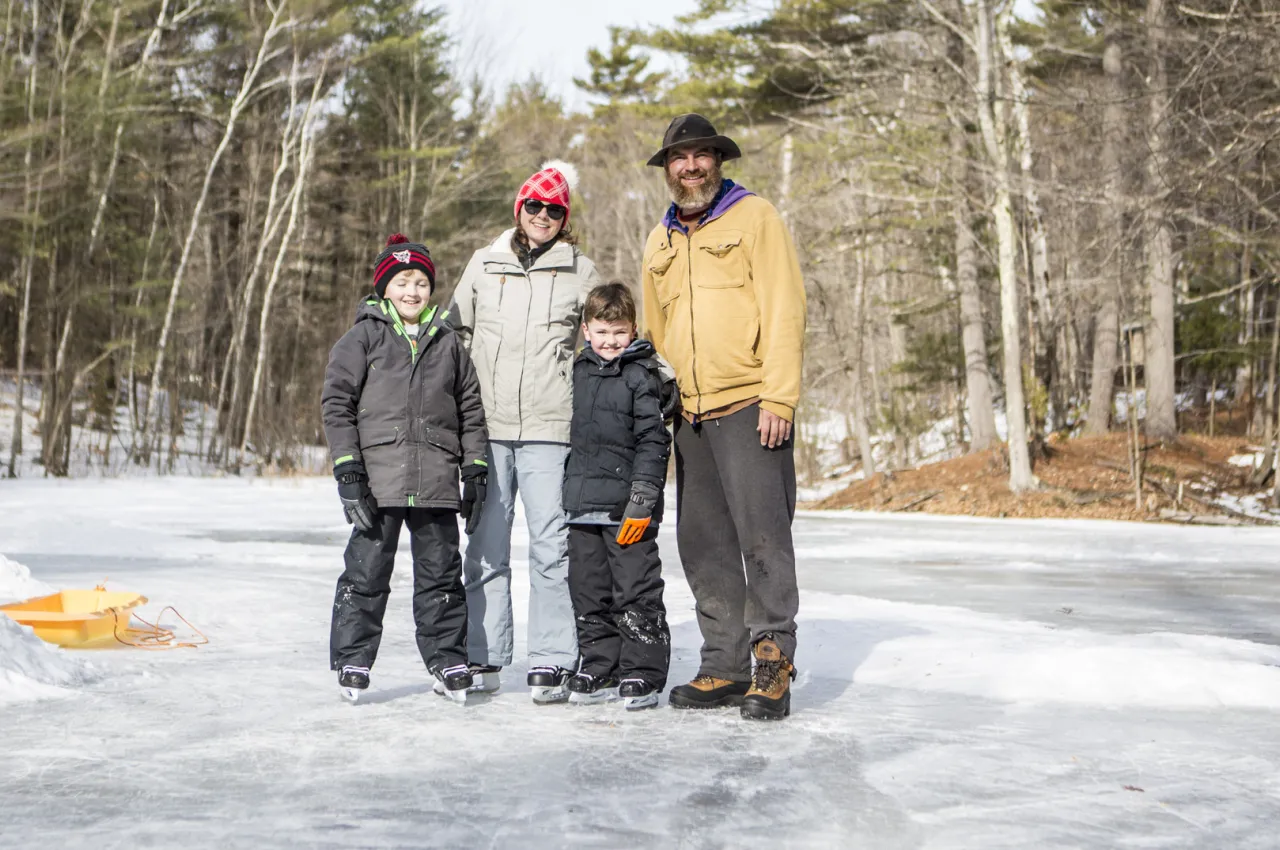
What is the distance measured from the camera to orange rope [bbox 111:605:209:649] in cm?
464

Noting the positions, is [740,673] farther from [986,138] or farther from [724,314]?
[986,138]

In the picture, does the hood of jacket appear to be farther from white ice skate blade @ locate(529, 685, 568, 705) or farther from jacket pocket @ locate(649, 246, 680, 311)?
white ice skate blade @ locate(529, 685, 568, 705)

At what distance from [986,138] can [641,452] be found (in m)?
12.1

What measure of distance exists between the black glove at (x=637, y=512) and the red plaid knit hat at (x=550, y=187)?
0.99 metres

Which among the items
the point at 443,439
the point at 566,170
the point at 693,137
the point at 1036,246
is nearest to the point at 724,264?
the point at 693,137

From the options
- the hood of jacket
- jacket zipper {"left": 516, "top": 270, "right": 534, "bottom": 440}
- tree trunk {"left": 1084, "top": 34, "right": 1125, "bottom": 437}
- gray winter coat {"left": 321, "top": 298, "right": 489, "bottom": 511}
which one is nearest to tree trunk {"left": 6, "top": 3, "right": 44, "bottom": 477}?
tree trunk {"left": 1084, "top": 34, "right": 1125, "bottom": 437}

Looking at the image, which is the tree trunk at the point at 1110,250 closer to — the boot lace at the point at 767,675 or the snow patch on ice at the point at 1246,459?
the snow patch on ice at the point at 1246,459

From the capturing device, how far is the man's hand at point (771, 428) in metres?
3.50

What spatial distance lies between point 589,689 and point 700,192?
1.60m

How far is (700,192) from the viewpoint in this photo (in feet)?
12.2

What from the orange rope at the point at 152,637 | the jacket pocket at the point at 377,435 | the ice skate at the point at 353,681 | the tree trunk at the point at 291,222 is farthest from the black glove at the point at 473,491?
the tree trunk at the point at 291,222

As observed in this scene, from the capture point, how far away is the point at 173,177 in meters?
23.6

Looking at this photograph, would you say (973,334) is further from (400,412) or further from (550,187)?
(400,412)

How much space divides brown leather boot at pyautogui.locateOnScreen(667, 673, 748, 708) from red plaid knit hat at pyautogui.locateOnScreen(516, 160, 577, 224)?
1.59m
